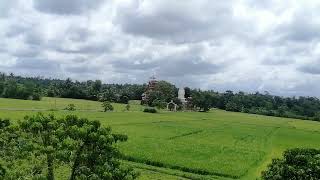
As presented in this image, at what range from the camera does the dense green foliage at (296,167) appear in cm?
2127

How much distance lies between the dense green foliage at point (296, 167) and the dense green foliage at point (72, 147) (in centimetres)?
709

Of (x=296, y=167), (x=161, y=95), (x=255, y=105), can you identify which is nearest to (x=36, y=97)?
(x=161, y=95)

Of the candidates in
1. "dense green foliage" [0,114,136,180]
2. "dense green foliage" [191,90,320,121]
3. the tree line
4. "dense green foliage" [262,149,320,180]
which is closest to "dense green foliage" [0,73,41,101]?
the tree line

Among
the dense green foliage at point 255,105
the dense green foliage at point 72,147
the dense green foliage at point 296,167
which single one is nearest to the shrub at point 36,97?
the dense green foliage at point 255,105

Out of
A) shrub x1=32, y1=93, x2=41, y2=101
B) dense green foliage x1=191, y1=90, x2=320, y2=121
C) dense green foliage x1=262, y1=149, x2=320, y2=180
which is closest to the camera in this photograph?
dense green foliage x1=262, y1=149, x2=320, y2=180

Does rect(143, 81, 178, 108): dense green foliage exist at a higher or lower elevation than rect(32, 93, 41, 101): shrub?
higher

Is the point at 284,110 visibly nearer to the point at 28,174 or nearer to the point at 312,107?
the point at 312,107

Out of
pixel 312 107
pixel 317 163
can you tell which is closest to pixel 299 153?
pixel 317 163

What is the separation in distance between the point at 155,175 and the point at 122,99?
121 metres

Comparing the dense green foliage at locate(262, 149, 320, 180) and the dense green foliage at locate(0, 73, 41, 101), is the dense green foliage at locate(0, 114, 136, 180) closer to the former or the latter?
the dense green foliage at locate(262, 149, 320, 180)

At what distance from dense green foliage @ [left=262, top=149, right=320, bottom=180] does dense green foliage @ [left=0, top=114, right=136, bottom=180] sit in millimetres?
7092

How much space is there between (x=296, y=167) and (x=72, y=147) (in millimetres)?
9948

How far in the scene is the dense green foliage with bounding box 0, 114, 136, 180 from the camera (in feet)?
59.4

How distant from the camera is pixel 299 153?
22.7 m
